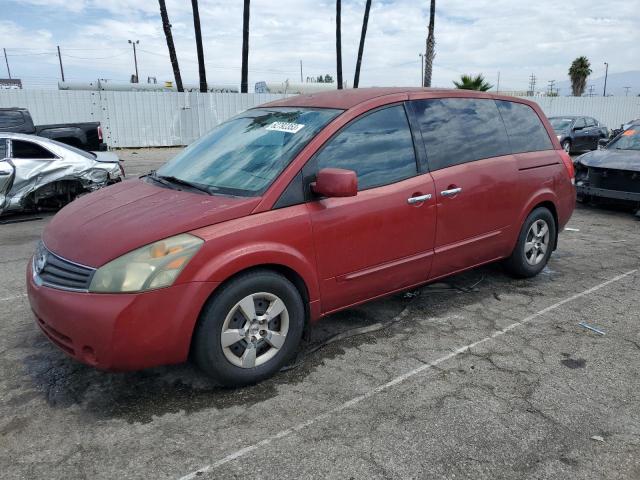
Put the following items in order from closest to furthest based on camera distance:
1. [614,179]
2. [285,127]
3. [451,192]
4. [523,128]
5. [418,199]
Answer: [285,127] → [418,199] → [451,192] → [523,128] → [614,179]

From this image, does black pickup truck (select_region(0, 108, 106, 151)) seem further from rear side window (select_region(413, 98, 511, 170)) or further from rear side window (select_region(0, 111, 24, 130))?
rear side window (select_region(413, 98, 511, 170))

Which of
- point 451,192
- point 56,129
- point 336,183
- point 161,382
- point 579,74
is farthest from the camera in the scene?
point 579,74

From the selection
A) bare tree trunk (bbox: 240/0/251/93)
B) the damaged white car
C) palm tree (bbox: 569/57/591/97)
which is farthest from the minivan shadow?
palm tree (bbox: 569/57/591/97)

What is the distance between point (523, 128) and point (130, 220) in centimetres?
360

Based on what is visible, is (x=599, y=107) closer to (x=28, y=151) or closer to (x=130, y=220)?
(x=28, y=151)

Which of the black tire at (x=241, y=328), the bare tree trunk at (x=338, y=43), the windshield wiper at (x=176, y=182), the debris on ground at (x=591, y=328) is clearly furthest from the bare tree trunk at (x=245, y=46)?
the black tire at (x=241, y=328)

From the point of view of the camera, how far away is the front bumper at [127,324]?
8.70 feet

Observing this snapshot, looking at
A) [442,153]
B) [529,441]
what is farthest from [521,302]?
[529,441]

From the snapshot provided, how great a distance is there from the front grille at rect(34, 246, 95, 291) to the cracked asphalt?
695 millimetres

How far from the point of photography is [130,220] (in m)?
2.98

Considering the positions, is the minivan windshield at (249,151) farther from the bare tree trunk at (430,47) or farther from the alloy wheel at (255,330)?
the bare tree trunk at (430,47)

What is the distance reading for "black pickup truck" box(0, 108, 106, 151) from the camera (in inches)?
415

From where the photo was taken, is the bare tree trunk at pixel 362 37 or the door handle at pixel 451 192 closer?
the door handle at pixel 451 192

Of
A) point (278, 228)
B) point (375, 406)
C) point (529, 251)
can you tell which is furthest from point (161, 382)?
point (529, 251)
